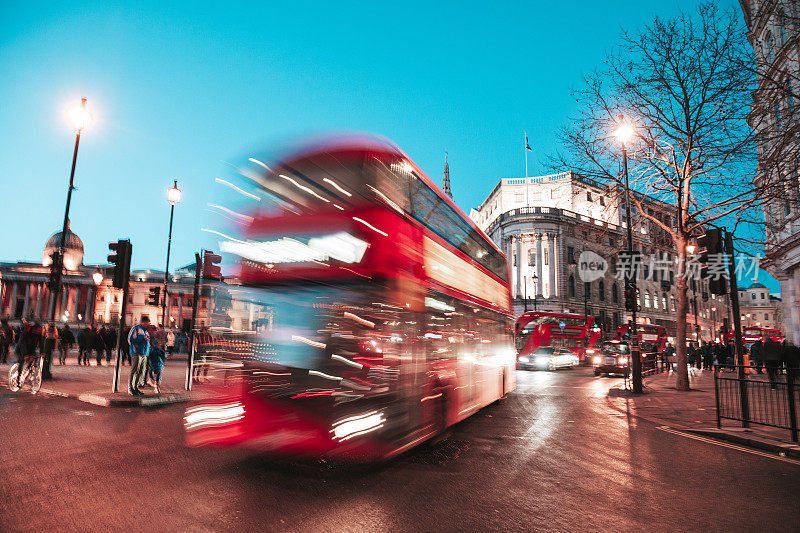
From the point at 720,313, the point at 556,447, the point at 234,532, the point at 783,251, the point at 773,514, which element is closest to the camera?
the point at 234,532

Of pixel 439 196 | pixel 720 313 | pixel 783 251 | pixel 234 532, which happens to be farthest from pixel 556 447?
pixel 720 313

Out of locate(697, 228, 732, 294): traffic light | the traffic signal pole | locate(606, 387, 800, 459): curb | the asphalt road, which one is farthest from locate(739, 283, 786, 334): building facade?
the asphalt road

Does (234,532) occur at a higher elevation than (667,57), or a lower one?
lower

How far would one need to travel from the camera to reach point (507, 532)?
383cm

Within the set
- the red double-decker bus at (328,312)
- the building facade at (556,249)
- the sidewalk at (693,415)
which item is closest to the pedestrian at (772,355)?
the sidewalk at (693,415)

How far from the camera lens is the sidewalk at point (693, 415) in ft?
24.7

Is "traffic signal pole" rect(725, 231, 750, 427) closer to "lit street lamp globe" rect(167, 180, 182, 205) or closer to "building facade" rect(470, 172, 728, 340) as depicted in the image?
"lit street lamp globe" rect(167, 180, 182, 205)

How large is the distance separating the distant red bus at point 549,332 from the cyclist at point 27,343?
2454cm

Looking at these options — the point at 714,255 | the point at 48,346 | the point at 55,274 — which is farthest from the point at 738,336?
the point at 48,346

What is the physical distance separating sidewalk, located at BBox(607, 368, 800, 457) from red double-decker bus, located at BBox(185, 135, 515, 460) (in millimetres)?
5320

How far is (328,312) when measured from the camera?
547 cm

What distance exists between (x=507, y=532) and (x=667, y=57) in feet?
59.6

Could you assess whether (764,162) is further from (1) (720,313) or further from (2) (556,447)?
(1) (720,313)

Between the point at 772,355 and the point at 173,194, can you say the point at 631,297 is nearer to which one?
the point at 772,355
